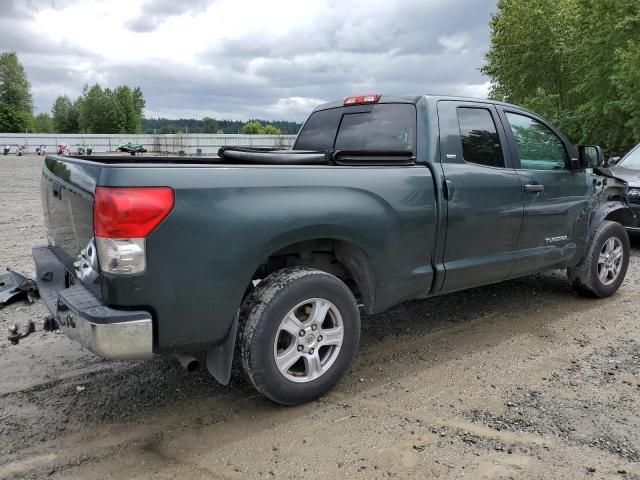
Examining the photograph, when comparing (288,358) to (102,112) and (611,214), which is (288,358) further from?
(102,112)

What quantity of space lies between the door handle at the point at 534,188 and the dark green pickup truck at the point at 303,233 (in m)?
0.01

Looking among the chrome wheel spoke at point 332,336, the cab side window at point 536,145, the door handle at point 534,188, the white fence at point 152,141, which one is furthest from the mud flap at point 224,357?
the white fence at point 152,141

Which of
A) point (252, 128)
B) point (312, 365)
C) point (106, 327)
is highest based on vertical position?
point (252, 128)

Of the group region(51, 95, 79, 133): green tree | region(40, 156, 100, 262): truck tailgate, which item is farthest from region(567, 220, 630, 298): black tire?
region(51, 95, 79, 133): green tree

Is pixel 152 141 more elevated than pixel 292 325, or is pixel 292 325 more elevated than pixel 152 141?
pixel 152 141

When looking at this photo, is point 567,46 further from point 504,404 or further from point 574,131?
point 504,404

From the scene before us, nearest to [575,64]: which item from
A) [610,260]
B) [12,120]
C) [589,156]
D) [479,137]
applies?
[610,260]

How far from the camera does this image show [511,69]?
2270 centimetres

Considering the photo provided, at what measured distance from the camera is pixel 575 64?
20.4m

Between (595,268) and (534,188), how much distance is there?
1474mm

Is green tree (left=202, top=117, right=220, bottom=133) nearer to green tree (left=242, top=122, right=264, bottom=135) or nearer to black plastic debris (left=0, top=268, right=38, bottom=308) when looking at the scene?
green tree (left=242, top=122, right=264, bottom=135)

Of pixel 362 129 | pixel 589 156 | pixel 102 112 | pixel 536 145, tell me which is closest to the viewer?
pixel 362 129

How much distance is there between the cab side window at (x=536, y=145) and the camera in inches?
191

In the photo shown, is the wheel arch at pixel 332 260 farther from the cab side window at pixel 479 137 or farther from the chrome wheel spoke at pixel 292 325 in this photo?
the cab side window at pixel 479 137
